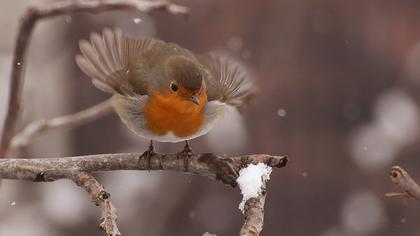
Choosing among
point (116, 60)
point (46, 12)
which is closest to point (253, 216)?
point (116, 60)

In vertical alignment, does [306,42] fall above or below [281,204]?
above

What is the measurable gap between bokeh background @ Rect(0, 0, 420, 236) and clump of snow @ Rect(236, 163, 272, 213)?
6.05 meters

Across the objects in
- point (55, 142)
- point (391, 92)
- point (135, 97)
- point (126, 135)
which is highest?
point (135, 97)

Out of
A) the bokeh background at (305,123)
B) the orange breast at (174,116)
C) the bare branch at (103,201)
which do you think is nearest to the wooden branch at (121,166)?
the bare branch at (103,201)

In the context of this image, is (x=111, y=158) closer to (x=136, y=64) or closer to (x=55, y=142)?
(x=136, y=64)

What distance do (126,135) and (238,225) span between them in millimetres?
1799

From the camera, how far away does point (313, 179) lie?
28.9ft

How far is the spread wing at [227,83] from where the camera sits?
10.9 feet

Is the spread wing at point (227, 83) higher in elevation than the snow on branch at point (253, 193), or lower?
lower

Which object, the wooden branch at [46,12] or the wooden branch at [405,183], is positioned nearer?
the wooden branch at [405,183]

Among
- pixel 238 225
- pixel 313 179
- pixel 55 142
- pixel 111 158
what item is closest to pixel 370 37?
pixel 313 179

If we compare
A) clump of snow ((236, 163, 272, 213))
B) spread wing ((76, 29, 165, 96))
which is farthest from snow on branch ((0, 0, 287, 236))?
spread wing ((76, 29, 165, 96))

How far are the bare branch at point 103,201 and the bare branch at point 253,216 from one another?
0.35m

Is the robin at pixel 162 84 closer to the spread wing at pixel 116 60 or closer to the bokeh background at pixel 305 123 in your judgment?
the spread wing at pixel 116 60
